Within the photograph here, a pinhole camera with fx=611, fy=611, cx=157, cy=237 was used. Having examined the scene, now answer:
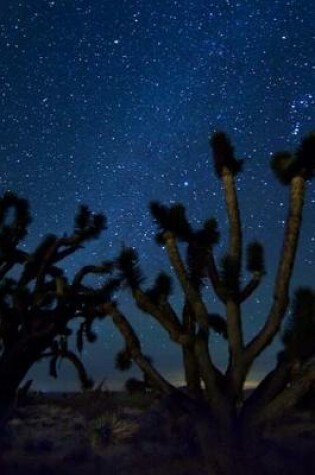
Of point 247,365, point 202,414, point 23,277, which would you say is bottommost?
point 202,414

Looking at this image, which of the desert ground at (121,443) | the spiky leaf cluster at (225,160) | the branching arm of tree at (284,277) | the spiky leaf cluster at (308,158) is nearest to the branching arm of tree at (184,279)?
the branching arm of tree at (284,277)

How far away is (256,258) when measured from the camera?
987 cm

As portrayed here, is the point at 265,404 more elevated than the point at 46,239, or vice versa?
the point at 46,239

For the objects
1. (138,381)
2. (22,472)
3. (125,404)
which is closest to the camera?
(22,472)

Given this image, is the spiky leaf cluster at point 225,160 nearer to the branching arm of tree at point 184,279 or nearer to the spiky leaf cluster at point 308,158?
the spiky leaf cluster at point 308,158

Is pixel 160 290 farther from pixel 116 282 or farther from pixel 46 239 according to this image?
pixel 46 239

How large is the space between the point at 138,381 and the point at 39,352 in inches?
126

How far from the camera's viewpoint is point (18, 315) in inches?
546

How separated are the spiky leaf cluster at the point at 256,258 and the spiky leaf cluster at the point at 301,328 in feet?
3.09

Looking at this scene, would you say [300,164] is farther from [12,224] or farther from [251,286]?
[12,224]

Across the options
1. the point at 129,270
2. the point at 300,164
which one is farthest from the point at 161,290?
the point at 300,164

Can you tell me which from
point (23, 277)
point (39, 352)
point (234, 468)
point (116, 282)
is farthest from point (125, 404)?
point (234, 468)

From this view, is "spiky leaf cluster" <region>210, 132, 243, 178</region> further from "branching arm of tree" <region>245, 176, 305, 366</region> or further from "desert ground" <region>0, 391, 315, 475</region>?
"desert ground" <region>0, 391, 315, 475</region>

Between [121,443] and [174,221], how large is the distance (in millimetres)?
4915
